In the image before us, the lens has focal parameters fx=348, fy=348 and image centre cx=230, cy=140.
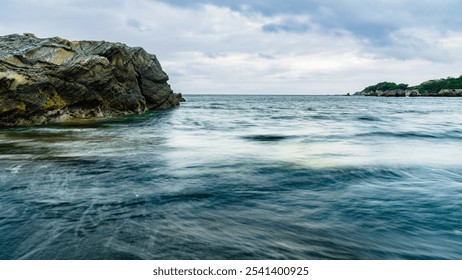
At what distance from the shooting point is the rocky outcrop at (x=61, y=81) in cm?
1917

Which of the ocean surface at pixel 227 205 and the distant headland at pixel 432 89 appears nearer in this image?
the ocean surface at pixel 227 205

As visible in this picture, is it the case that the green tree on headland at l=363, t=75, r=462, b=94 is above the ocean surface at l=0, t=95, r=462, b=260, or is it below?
above

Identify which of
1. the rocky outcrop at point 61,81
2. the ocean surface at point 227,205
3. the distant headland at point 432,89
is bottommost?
the ocean surface at point 227,205

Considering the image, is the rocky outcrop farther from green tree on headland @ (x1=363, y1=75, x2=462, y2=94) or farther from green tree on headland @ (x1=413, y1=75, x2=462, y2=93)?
green tree on headland @ (x1=363, y1=75, x2=462, y2=94)

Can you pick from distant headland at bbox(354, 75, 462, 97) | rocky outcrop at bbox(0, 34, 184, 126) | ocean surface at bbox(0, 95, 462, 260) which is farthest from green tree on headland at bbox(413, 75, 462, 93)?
ocean surface at bbox(0, 95, 462, 260)

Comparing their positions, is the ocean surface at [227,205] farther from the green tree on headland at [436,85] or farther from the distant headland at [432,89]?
the green tree on headland at [436,85]

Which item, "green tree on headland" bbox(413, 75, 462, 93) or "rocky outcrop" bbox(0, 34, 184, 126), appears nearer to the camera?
"rocky outcrop" bbox(0, 34, 184, 126)

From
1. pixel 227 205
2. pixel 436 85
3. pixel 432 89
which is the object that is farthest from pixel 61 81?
pixel 436 85

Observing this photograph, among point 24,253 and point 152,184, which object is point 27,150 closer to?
point 152,184

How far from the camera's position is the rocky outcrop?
1917cm

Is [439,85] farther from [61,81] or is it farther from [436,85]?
[61,81]

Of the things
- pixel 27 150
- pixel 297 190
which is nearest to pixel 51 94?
pixel 27 150

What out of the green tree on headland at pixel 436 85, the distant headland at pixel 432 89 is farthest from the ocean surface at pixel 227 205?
→ the green tree on headland at pixel 436 85

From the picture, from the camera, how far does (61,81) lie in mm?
22047
